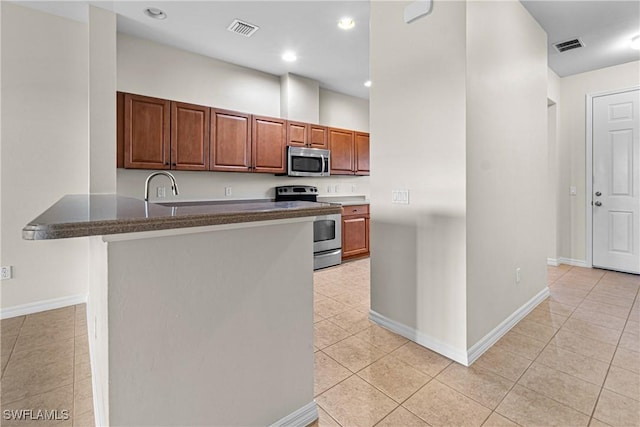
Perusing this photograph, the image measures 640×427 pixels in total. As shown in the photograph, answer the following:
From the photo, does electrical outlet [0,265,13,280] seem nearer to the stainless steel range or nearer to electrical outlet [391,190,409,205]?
the stainless steel range

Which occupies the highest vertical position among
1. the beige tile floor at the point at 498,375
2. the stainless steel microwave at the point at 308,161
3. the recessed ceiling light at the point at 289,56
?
the recessed ceiling light at the point at 289,56

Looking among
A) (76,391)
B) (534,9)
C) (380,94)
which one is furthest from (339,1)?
(76,391)

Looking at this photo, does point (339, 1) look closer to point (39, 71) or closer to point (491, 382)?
point (39, 71)

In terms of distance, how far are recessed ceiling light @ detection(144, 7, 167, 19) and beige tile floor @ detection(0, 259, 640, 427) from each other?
2.85 meters

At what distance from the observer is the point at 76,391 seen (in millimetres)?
1735

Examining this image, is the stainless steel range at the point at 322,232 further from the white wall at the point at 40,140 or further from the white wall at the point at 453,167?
the white wall at the point at 40,140

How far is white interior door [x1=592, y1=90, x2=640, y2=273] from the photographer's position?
386 centimetres

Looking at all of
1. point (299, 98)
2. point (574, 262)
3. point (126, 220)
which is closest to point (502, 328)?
point (126, 220)

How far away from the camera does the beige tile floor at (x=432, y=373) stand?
61.2 inches

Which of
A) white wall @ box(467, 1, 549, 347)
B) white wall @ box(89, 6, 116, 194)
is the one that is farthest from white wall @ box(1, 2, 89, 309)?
white wall @ box(467, 1, 549, 347)

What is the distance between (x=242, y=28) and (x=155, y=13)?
0.80 meters

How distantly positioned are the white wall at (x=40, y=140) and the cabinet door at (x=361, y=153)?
3699 mm

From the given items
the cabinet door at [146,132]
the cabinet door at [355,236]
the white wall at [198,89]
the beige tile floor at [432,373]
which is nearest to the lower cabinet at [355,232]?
the cabinet door at [355,236]

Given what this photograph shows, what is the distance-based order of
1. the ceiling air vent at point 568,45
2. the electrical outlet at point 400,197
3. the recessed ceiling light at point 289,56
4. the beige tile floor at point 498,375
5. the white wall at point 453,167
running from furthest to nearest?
the recessed ceiling light at point 289,56
the ceiling air vent at point 568,45
the electrical outlet at point 400,197
the white wall at point 453,167
the beige tile floor at point 498,375
